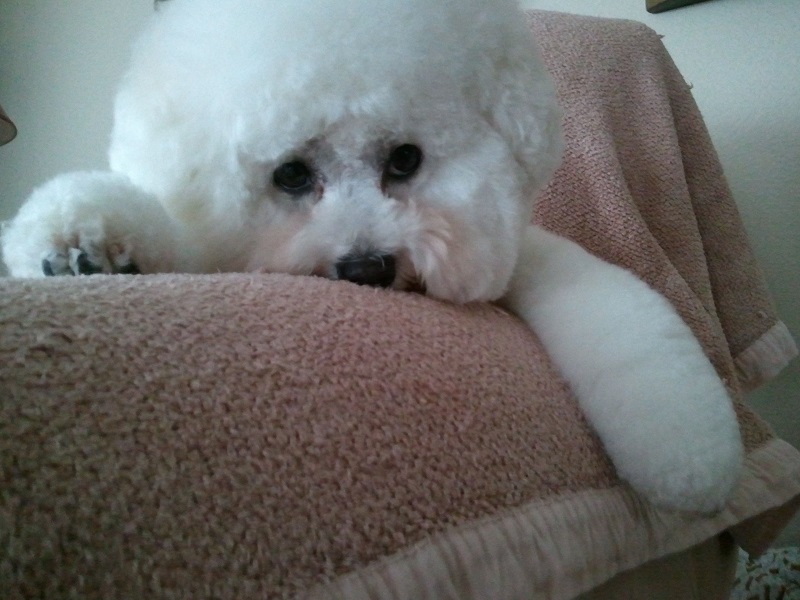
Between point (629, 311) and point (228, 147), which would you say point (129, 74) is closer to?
point (228, 147)

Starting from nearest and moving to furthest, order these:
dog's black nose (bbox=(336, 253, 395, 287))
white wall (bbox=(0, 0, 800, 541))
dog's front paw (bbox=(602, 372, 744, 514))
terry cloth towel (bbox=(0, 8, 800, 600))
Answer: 1. terry cloth towel (bbox=(0, 8, 800, 600))
2. dog's front paw (bbox=(602, 372, 744, 514))
3. dog's black nose (bbox=(336, 253, 395, 287))
4. white wall (bbox=(0, 0, 800, 541))

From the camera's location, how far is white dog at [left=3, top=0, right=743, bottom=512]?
18.5 inches

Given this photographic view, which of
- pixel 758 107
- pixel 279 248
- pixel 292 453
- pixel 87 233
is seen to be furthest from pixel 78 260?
pixel 758 107

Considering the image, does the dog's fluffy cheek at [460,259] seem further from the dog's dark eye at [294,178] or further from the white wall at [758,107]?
the white wall at [758,107]

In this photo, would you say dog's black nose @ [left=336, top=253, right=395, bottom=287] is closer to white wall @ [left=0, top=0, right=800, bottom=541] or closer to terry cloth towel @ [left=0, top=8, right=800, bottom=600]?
terry cloth towel @ [left=0, top=8, right=800, bottom=600]

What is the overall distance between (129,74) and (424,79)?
32 centimetres

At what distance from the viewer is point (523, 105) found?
0.56 metres

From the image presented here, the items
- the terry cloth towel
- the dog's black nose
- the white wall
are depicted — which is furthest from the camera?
the white wall

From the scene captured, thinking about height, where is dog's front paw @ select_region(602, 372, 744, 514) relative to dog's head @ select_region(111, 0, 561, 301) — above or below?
below

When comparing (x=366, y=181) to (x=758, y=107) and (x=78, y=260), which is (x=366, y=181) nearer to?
(x=78, y=260)

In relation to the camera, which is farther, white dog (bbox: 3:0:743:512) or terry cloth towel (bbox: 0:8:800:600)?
white dog (bbox: 3:0:743:512)

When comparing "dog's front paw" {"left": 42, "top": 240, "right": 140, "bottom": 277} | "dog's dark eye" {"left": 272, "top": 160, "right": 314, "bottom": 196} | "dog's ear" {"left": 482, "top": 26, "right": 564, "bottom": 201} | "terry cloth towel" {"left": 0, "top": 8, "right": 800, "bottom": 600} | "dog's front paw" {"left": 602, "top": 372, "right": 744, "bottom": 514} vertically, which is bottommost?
"dog's front paw" {"left": 602, "top": 372, "right": 744, "bottom": 514}

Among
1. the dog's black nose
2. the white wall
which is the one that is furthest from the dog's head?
the white wall

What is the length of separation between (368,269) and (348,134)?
0.14m
